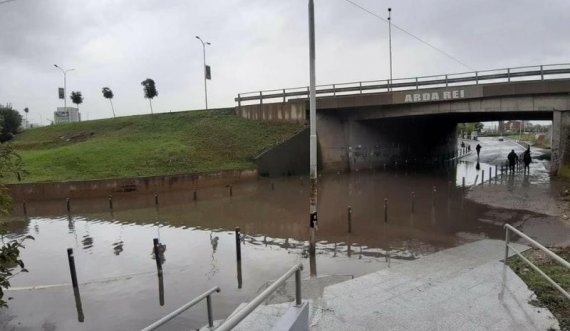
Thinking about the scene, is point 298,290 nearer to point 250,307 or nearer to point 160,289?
point 250,307

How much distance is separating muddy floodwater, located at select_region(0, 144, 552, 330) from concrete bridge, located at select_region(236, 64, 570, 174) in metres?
7.93

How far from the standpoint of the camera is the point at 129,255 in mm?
12398

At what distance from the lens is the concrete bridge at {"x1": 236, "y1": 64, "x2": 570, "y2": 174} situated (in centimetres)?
2547

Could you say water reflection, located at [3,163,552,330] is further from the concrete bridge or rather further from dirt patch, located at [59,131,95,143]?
dirt patch, located at [59,131,95,143]

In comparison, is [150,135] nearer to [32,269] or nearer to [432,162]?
[32,269]

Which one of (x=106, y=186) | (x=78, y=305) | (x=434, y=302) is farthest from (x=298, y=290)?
(x=106, y=186)

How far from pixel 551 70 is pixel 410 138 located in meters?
18.7

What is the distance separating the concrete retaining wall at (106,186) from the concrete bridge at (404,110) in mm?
12138

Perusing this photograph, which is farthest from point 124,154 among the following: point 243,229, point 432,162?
point 432,162

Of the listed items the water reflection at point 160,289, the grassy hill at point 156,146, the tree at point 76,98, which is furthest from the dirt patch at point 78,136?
the water reflection at point 160,289

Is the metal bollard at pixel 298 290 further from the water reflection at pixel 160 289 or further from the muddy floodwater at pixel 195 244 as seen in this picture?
the water reflection at pixel 160 289

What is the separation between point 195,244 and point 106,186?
13.1 metres

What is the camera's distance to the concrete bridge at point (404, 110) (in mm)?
25469

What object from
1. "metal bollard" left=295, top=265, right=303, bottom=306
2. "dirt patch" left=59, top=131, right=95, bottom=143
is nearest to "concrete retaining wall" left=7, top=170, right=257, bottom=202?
"dirt patch" left=59, top=131, right=95, bottom=143
